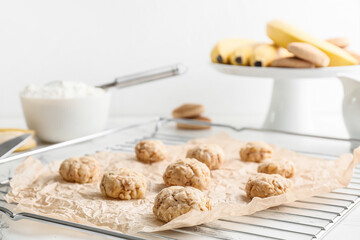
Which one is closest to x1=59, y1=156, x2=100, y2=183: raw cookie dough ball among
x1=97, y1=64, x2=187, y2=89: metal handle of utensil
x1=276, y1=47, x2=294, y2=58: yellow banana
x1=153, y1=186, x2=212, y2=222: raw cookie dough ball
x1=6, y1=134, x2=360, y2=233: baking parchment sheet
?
x1=6, y1=134, x2=360, y2=233: baking parchment sheet

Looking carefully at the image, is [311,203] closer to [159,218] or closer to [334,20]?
[159,218]

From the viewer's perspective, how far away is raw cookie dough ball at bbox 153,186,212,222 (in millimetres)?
991

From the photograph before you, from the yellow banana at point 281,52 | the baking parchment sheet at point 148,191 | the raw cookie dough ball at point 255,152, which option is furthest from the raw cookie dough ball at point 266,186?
the yellow banana at point 281,52

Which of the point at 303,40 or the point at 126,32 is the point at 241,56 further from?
the point at 126,32

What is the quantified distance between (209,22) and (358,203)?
1.25 m

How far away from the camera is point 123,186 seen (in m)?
1.13

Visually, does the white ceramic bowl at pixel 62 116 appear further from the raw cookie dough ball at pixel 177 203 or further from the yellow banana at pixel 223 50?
the raw cookie dough ball at pixel 177 203

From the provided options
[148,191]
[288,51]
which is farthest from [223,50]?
[148,191]

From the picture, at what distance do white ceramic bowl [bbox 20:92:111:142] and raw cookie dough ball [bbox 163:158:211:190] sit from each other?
560 mm

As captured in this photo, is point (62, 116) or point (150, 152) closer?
point (150, 152)

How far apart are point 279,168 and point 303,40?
51 centimetres

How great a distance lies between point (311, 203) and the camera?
1116mm

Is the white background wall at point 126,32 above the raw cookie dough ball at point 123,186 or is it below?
above

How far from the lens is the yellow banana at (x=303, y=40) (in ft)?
5.24
